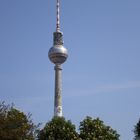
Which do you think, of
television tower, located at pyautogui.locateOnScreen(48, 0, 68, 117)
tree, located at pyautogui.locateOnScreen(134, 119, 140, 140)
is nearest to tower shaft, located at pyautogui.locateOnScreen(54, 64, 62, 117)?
television tower, located at pyautogui.locateOnScreen(48, 0, 68, 117)

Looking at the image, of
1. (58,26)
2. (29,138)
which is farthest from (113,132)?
(58,26)

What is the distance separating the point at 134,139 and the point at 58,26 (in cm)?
9792

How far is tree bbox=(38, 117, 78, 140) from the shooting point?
7350cm

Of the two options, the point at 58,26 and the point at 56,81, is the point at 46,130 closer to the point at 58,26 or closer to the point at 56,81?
the point at 56,81

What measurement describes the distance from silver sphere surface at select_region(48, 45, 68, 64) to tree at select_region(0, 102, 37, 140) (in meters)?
86.8

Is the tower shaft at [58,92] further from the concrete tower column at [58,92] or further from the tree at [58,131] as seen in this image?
the tree at [58,131]

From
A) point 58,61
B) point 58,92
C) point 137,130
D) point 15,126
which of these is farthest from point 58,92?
point 15,126

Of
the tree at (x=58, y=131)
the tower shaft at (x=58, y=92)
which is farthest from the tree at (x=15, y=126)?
the tower shaft at (x=58, y=92)

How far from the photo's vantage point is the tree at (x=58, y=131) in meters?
73.5

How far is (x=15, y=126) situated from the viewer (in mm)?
59500

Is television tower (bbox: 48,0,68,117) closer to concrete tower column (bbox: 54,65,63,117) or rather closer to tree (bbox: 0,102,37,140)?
concrete tower column (bbox: 54,65,63,117)

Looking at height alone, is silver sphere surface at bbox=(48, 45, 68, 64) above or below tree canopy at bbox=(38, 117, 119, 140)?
above

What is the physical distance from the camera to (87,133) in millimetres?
72875

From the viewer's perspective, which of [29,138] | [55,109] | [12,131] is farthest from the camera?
[55,109]
